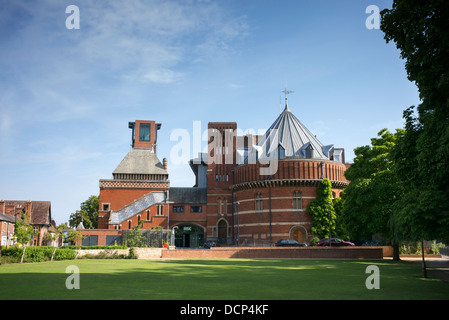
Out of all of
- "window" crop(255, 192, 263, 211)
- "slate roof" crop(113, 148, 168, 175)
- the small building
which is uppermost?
"slate roof" crop(113, 148, 168, 175)

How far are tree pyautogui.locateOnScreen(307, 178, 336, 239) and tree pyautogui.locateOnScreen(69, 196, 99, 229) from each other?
152ft

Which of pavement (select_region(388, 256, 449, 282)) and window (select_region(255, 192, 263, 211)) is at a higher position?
window (select_region(255, 192, 263, 211))

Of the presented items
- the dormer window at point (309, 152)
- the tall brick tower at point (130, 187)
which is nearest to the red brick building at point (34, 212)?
the tall brick tower at point (130, 187)

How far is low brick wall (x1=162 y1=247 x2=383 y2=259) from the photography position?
3762 centimetres

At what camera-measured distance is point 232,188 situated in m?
59.5

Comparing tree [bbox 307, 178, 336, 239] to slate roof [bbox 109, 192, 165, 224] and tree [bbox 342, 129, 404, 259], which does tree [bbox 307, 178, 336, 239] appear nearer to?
tree [bbox 342, 129, 404, 259]

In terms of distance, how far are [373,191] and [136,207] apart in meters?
39.7

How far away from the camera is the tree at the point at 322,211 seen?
49344 millimetres

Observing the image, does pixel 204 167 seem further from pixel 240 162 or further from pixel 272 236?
pixel 272 236

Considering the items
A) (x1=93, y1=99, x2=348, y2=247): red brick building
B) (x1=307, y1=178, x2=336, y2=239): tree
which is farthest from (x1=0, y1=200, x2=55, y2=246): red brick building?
(x1=307, y1=178, x2=336, y2=239): tree

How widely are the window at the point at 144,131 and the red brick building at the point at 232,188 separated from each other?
0.19m

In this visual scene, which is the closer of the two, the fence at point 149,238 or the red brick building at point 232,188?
the fence at point 149,238

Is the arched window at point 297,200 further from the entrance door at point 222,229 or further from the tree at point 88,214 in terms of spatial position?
the tree at point 88,214
